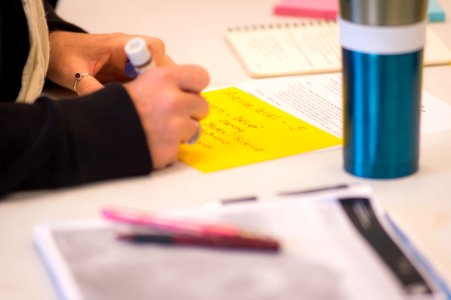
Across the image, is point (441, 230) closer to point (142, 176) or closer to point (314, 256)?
point (314, 256)

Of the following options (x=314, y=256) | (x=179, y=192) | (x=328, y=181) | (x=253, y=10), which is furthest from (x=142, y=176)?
(x=253, y=10)

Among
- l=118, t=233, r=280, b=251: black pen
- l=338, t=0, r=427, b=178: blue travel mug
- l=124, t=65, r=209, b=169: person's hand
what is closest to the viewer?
l=118, t=233, r=280, b=251: black pen

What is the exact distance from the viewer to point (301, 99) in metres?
1.18

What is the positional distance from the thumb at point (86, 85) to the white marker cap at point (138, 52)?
0.23 m

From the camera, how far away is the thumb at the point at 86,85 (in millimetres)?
1204

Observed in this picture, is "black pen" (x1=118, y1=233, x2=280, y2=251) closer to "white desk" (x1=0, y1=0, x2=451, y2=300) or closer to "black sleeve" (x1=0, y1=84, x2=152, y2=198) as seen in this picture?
"white desk" (x1=0, y1=0, x2=451, y2=300)

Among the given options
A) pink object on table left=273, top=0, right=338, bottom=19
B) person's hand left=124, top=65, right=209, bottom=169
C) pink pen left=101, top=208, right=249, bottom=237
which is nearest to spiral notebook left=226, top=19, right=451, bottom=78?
pink object on table left=273, top=0, right=338, bottom=19

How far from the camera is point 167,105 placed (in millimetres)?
968

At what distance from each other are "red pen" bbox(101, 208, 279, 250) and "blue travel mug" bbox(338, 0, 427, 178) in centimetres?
22

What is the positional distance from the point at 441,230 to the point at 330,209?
0.12 metres

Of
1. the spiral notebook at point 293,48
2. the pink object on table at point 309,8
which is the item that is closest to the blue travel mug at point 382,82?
the spiral notebook at point 293,48

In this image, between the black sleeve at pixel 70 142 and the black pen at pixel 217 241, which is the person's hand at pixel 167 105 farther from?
the black pen at pixel 217 241

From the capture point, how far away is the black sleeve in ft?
3.02

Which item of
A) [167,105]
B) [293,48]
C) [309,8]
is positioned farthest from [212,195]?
[309,8]
